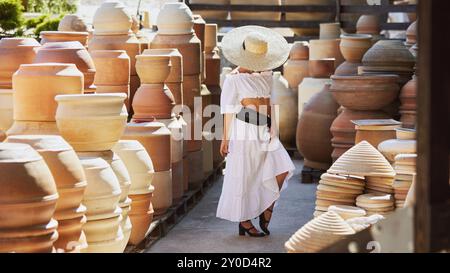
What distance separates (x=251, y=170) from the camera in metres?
6.16

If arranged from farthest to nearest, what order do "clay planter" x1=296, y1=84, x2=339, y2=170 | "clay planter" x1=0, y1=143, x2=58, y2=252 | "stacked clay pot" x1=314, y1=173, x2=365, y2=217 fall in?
1. "clay planter" x1=296, y1=84, x2=339, y2=170
2. "stacked clay pot" x1=314, y1=173, x2=365, y2=217
3. "clay planter" x1=0, y1=143, x2=58, y2=252

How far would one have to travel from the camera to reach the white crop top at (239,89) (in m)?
6.06

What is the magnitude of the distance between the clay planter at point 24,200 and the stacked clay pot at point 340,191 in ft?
6.93

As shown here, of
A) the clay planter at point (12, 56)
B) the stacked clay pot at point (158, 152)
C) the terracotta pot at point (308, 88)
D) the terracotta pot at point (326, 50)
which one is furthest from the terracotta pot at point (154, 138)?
the terracotta pot at point (326, 50)

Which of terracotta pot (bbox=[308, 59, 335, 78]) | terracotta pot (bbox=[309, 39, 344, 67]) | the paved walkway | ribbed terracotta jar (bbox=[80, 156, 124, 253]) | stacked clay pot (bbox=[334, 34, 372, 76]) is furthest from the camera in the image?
terracotta pot (bbox=[309, 39, 344, 67])

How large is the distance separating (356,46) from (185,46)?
7.09 ft

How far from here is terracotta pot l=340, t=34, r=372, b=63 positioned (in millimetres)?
8461

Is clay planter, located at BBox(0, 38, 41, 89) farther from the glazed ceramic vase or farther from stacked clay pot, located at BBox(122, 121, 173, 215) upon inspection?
the glazed ceramic vase

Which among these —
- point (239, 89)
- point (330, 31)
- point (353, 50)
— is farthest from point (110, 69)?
point (330, 31)

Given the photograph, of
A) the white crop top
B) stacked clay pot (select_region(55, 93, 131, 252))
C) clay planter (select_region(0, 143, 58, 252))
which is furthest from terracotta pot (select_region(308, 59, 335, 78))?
clay planter (select_region(0, 143, 58, 252))

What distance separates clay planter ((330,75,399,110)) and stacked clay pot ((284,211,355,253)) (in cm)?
332

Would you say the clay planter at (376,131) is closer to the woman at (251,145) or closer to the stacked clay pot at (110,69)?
the woman at (251,145)
